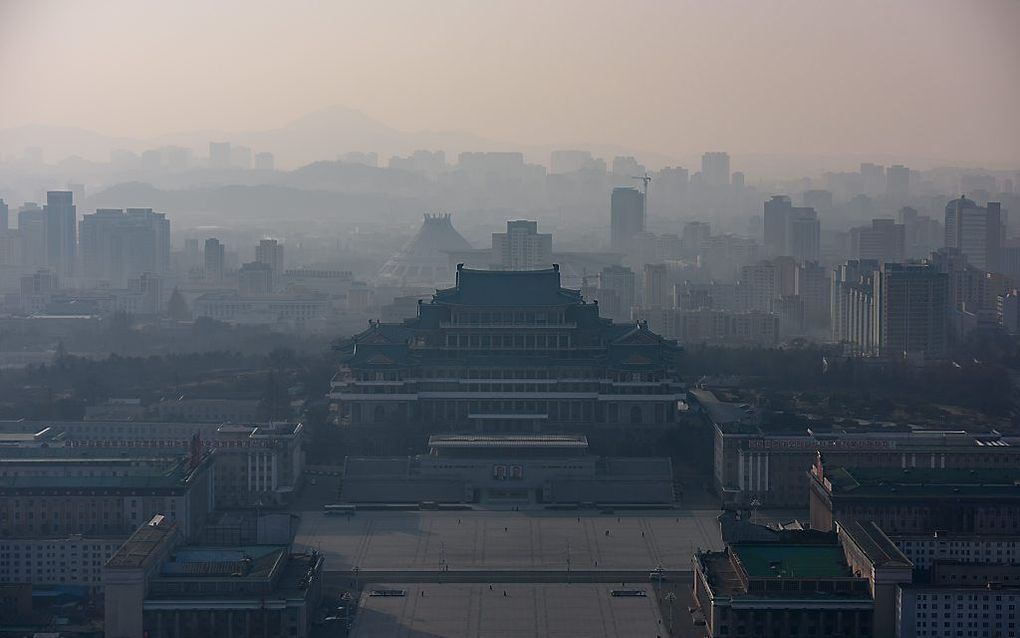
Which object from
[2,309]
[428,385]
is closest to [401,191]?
[2,309]

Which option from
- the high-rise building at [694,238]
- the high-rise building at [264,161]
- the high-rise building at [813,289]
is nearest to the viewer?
the high-rise building at [813,289]

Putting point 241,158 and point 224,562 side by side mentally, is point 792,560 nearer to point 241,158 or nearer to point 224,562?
point 224,562

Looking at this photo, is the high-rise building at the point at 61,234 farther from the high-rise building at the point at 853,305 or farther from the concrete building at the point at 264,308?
the high-rise building at the point at 853,305

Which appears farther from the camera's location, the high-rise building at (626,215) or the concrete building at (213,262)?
the high-rise building at (626,215)

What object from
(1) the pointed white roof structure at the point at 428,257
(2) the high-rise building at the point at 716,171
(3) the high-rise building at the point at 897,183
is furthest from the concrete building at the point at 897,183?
(1) the pointed white roof structure at the point at 428,257

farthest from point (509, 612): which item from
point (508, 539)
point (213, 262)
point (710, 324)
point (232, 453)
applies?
point (213, 262)

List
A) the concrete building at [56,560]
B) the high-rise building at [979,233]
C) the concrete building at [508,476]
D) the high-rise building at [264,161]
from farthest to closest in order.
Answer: the high-rise building at [264,161]
the high-rise building at [979,233]
the concrete building at [508,476]
the concrete building at [56,560]

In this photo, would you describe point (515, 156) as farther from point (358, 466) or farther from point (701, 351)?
point (358, 466)
